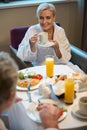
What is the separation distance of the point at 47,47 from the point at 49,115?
4.38ft

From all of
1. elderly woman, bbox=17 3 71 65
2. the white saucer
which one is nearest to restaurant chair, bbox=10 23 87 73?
elderly woman, bbox=17 3 71 65

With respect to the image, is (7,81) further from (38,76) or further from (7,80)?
(38,76)

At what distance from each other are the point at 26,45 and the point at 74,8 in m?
1.46

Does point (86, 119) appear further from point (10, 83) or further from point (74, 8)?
point (74, 8)

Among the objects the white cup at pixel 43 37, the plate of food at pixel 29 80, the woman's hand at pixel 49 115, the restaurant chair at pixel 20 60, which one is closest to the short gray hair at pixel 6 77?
the woman's hand at pixel 49 115

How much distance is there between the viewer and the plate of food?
81.3 inches

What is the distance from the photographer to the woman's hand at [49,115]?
1.54 meters

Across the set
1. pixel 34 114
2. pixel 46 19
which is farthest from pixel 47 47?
pixel 34 114

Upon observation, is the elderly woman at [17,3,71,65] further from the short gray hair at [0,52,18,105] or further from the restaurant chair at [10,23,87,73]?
the short gray hair at [0,52,18,105]

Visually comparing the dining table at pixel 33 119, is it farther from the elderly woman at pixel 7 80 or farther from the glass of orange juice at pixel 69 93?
the elderly woman at pixel 7 80

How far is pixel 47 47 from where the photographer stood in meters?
2.84

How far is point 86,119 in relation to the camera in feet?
5.44

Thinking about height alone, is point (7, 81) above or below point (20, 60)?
above

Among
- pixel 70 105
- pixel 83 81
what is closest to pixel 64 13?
pixel 83 81
